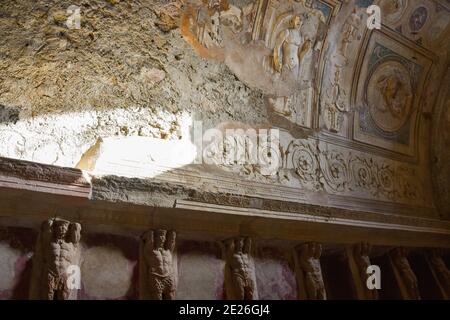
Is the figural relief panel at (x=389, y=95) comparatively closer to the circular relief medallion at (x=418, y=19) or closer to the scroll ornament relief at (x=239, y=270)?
the circular relief medallion at (x=418, y=19)

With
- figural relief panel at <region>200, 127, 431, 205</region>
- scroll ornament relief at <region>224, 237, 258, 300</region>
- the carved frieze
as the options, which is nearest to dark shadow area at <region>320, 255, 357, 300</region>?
figural relief panel at <region>200, 127, 431, 205</region>

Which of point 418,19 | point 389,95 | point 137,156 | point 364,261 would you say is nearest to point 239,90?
point 137,156

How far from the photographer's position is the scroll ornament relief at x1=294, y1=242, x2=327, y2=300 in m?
3.86

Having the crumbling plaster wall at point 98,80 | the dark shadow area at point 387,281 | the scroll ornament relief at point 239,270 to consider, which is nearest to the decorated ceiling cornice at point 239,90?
the crumbling plaster wall at point 98,80

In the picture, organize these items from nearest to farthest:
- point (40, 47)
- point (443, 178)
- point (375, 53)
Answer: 1. point (40, 47)
2. point (375, 53)
3. point (443, 178)

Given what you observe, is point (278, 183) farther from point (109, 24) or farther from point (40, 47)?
point (40, 47)

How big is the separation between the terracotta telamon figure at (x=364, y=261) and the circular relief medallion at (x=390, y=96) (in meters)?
1.99

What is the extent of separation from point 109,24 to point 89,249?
1.94m

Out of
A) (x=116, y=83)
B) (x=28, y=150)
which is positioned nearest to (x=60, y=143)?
(x=28, y=150)

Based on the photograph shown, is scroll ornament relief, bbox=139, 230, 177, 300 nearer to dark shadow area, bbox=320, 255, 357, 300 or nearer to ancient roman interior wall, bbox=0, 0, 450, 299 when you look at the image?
ancient roman interior wall, bbox=0, 0, 450, 299

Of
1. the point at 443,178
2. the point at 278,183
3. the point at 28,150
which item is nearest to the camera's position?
the point at 28,150

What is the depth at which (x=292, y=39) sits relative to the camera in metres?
4.71

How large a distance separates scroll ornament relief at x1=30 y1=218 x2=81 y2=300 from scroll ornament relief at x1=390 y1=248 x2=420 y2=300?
11.5 ft

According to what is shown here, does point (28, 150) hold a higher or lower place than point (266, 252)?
higher
